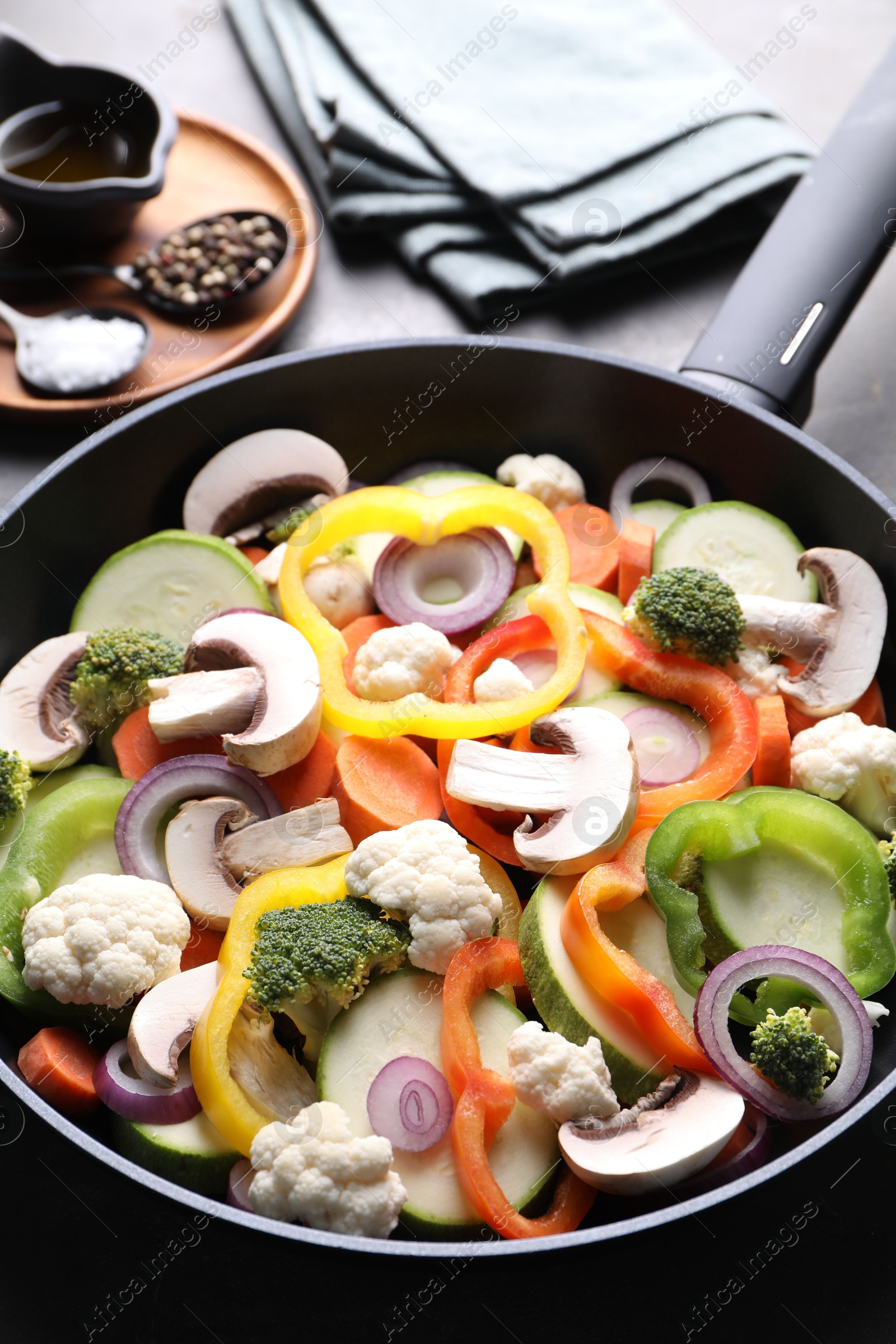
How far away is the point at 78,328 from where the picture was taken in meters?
3.49

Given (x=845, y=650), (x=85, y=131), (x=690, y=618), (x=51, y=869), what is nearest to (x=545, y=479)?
(x=690, y=618)

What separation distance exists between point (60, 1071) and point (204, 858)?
0.51m

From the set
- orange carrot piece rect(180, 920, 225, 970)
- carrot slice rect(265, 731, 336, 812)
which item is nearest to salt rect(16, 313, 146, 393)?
carrot slice rect(265, 731, 336, 812)

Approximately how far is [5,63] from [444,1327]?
3892 mm

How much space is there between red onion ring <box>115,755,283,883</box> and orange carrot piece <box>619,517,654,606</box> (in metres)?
1.11

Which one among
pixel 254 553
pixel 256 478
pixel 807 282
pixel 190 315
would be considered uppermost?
pixel 807 282

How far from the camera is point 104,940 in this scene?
2.20 m

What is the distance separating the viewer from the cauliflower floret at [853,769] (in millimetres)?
2492

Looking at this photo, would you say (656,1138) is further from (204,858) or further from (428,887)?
(204,858)

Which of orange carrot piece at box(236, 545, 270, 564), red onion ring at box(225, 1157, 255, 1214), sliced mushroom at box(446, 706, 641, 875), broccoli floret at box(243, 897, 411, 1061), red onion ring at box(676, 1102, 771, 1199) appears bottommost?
red onion ring at box(225, 1157, 255, 1214)

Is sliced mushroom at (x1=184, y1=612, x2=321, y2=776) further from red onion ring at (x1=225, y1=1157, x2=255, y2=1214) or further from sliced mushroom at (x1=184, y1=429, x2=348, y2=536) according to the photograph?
red onion ring at (x1=225, y1=1157, x2=255, y2=1214)

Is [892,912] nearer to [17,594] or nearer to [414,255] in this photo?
[17,594]

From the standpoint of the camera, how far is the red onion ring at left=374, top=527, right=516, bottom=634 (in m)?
2.81

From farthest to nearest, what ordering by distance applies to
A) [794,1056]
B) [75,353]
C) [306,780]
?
[75,353]
[306,780]
[794,1056]
